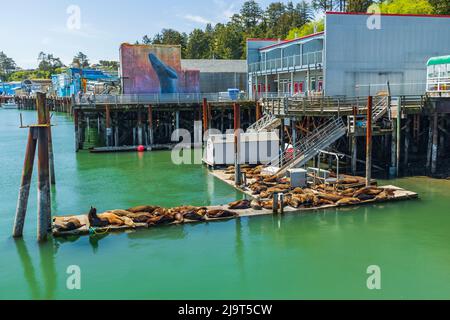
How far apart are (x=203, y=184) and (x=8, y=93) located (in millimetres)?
162411

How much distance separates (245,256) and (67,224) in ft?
23.8

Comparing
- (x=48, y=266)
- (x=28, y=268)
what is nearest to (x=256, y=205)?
(x=48, y=266)

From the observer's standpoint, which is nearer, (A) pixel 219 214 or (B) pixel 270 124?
(A) pixel 219 214

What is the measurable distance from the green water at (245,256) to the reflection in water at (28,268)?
0.04 m

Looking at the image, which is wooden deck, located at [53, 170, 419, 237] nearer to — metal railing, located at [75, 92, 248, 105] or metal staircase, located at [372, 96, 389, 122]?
metal staircase, located at [372, 96, 389, 122]

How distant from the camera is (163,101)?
4781cm

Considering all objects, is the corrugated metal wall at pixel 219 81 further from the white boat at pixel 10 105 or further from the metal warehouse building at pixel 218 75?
the white boat at pixel 10 105

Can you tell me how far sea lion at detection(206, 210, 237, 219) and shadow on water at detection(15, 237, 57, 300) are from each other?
654 centimetres

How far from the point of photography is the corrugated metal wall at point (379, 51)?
39281 millimetres

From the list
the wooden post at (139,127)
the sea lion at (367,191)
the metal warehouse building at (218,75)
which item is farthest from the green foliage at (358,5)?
the sea lion at (367,191)

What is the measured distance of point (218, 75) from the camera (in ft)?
206

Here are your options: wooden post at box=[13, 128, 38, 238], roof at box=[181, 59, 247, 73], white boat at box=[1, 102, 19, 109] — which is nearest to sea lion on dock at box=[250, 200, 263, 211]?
wooden post at box=[13, 128, 38, 238]

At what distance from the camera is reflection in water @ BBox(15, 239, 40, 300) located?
15969mm

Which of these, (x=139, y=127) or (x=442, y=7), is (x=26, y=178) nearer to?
(x=139, y=127)
